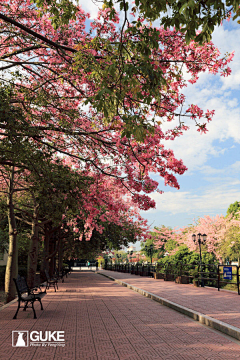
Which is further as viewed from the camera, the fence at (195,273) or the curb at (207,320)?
the fence at (195,273)

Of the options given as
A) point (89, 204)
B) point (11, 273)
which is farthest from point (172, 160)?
point (11, 273)

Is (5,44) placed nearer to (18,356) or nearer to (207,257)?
(18,356)

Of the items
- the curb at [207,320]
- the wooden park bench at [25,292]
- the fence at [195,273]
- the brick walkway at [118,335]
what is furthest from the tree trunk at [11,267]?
the fence at [195,273]

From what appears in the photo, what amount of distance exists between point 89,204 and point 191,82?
7.06 m

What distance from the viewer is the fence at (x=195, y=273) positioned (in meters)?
16.3

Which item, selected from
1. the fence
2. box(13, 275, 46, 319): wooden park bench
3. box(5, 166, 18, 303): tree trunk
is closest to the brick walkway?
box(13, 275, 46, 319): wooden park bench

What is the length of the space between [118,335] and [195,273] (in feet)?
48.6

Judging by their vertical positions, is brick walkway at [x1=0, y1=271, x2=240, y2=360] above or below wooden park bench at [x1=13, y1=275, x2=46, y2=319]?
below

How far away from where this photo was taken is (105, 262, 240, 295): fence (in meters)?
16.3

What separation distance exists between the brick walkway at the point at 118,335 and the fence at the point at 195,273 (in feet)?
17.9

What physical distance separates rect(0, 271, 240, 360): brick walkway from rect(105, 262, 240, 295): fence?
17.9 feet

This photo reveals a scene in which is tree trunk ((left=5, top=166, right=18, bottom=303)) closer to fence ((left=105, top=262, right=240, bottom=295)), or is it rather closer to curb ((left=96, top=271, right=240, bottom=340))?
curb ((left=96, top=271, right=240, bottom=340))

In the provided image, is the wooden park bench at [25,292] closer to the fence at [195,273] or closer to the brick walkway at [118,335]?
the brick walkway at [118,335]

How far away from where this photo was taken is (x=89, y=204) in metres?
15.3
